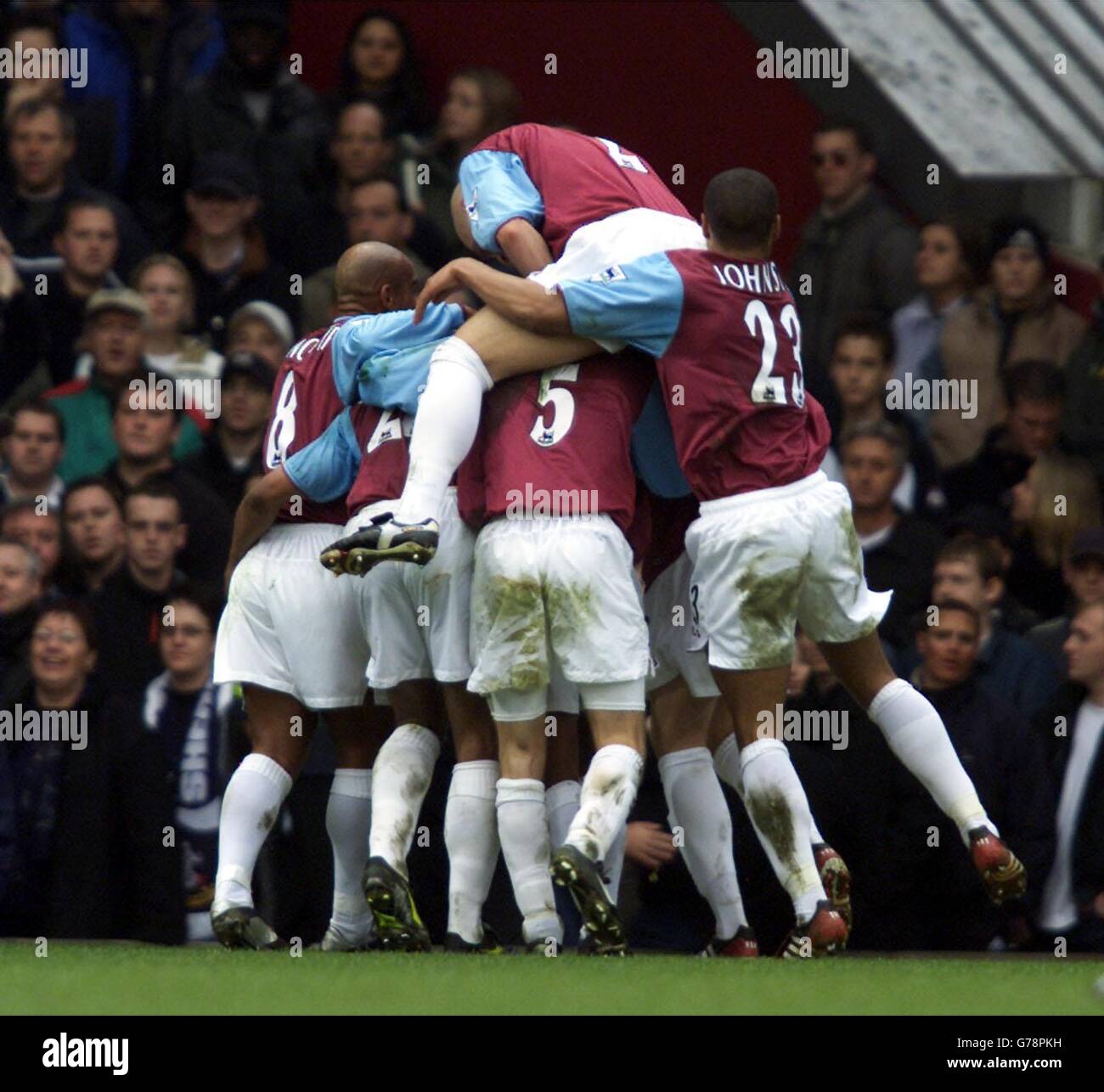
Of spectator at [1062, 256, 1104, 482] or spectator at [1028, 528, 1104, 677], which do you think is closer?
spectator at [1028, 528, 1104, 677]

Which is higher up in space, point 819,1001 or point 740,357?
point 740,357

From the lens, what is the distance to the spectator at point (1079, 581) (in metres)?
10.3

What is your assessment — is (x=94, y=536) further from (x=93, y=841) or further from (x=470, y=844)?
(x=470, y=844)

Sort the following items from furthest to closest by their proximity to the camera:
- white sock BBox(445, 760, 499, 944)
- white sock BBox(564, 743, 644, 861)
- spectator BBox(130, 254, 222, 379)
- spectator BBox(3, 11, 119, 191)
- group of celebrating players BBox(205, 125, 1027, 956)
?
spectator BBox(3, 11, 119, 191) < spectator BBox(130, 254, 222, 379) < white sock BBox(445, 760, 499, 944) < group of celebrating players BBox(205, 125, 1027, 956) < white sock BBox(564, 743, 644, 861)

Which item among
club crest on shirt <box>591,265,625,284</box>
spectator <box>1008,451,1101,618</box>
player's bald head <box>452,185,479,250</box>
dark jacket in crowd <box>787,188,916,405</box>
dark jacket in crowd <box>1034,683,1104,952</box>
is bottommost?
dark jacket in crowd <box>1034,683,1104,952</box>

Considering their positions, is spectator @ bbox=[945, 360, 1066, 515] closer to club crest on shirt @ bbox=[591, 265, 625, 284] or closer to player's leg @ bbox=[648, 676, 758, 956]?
player's leg @ bbox=[648, 676, 758, 956]

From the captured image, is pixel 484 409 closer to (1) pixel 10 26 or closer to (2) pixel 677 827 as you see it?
(2) pixel 677 827

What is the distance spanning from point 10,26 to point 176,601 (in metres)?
4.10

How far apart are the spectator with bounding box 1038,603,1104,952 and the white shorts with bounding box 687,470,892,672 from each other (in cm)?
130

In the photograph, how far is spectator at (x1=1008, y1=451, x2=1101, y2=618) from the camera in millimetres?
10969

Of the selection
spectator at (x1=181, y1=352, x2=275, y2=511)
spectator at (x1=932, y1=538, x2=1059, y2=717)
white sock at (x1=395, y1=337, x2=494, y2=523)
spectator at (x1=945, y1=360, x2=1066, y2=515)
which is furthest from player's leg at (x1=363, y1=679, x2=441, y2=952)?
spectator at (x1=945, y1=360, x2=1066, y2=515)

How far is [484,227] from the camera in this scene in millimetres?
8867

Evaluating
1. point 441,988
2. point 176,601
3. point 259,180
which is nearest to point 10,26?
point 259,180

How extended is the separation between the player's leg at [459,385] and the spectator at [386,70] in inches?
176
